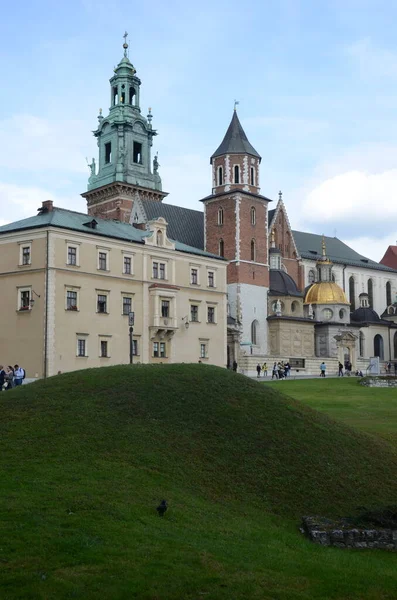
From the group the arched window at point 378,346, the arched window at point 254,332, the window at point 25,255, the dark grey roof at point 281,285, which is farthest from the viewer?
the arched window at point 378,346

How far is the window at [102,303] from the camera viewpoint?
5535 cm

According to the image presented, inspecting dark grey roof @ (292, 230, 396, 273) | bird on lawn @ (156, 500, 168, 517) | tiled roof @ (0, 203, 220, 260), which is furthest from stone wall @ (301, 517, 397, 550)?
dark grey roof @ (292, 230, 396, 273)

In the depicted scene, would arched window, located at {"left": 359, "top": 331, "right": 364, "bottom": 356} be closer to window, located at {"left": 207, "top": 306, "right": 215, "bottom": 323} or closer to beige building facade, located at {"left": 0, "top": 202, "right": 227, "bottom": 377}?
window, located at {"left": 207, "top": 306, "right": 215, "bottom": 323}

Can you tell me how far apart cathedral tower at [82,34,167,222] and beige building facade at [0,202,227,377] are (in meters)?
32.0

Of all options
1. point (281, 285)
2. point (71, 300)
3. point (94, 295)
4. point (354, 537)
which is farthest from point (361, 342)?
point (354, 537)

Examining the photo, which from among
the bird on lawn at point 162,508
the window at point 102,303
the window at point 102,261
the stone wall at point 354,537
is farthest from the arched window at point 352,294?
the bird on lawn at point 162,508

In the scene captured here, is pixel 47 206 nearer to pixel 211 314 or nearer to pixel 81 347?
pixel 81 347

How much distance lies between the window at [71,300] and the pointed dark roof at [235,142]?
36.3 meters

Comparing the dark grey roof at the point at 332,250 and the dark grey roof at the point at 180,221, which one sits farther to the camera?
the dark grey roof at the point at 332,250

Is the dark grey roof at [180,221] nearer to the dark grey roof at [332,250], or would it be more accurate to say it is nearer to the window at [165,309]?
the dark grey roof at [332,250]

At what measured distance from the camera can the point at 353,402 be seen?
38438 millimetres

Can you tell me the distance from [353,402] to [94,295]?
916 inches

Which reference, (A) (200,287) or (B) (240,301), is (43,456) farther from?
(B) (240,301)

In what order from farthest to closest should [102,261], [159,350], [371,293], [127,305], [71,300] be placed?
[371,293] → [159,350] → [127,305] → [102,261] → [71,300]
